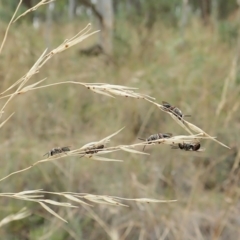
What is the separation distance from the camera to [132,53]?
521 cm

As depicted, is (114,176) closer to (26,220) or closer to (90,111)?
(26,220)

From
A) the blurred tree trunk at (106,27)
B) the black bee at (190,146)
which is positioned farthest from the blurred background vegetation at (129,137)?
the black bee at (190,146)

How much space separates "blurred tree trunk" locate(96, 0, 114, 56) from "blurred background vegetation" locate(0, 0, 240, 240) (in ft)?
0.13

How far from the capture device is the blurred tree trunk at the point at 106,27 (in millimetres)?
4987

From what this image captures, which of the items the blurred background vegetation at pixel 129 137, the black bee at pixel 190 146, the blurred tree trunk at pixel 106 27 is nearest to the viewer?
the black bee at pixel 190 146

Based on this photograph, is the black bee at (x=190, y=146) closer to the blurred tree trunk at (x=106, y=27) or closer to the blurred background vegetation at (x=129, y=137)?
the blurred background vegetation at (x=129, y=137)

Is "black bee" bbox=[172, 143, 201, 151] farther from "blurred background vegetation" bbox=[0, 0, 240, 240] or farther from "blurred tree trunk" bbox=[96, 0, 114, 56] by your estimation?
"blurred tree trunk" bbox=[96, 0, 114, 56]

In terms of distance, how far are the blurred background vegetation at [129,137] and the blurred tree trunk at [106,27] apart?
0.13ft

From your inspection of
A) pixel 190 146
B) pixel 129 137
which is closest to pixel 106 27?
pixel 129 137

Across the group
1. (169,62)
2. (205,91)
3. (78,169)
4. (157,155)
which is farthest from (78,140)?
(169,62)

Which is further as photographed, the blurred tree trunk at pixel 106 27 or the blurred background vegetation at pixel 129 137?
the blurred tree trunk at pixel 106 27

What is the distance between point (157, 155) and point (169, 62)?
2198mm

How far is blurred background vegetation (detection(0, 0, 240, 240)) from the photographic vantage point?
88.0 inches

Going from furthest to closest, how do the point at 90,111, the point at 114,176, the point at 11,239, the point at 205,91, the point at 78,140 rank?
the point at 90,111, the point at 205,91, the point at 78,140, the point at 114,176, the point at 11,239
